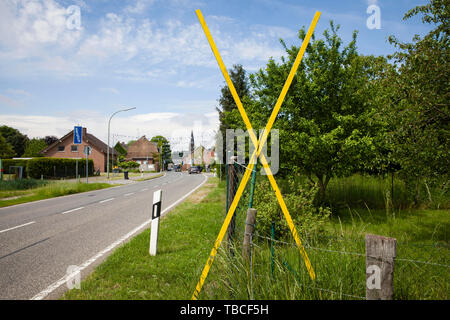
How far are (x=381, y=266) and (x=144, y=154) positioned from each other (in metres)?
88.4

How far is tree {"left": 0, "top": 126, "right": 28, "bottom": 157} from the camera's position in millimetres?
67125

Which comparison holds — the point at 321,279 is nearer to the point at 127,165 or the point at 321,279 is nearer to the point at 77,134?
the point at 77,134

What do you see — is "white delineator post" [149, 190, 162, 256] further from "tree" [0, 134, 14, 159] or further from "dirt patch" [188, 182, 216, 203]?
"tree" [0, 134, 14, 159]

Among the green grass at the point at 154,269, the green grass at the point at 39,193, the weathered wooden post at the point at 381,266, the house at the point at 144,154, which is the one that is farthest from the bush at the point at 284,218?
the house at the point at 144,154

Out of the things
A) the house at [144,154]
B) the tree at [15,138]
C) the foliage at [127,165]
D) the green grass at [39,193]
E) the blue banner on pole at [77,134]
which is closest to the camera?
the green grass at [39,193]

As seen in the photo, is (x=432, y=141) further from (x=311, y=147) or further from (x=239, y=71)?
(x=239, y=71)

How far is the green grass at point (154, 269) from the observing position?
352 centimetres

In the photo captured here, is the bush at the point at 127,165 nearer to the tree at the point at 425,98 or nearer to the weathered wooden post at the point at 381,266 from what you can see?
the tree at the point at 425,98

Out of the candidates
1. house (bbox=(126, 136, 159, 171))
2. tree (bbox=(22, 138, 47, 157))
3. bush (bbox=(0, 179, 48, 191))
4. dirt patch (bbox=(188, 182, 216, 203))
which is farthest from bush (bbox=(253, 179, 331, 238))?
house (bbox=(126, 136, 159, 171))

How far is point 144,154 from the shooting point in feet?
286

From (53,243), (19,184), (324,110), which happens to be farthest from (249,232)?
(19,184)

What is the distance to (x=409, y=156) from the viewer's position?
249 inches

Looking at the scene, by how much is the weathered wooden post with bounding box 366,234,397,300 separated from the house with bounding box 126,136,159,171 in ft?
261

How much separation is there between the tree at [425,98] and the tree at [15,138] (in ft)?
257
